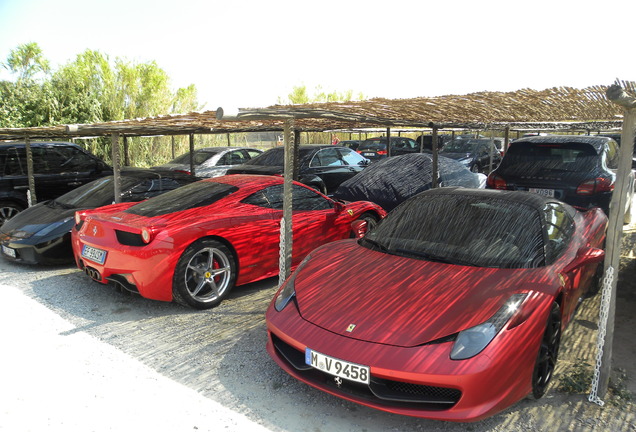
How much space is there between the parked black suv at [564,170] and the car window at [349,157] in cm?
448

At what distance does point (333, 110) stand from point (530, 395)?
2.85 m

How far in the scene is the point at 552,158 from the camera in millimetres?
6629

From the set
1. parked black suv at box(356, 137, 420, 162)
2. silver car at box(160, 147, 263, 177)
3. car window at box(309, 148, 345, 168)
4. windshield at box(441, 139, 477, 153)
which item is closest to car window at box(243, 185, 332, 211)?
car window at box(309, 148, 345, 168)

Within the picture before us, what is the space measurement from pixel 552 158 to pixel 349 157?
529 centimetres

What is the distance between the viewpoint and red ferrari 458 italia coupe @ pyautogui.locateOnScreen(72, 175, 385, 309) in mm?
4238

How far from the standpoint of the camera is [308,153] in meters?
10.3

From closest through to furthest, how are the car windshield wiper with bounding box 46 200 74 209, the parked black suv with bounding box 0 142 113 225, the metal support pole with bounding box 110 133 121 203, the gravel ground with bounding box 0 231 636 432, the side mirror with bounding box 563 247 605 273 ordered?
the gravel ground with bounding box 0 231 636 432 → the side mirror with bounding box 563 247 605 273 → the car windshield wiper with bounding box 46 200 74 209 → the metal support pole with bounding box 110 133 121 203 → the parked black suv with bounding box 0 142 113 225

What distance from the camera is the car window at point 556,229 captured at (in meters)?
3.29

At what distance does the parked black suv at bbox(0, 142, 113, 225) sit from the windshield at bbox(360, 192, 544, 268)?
6796 millimetres

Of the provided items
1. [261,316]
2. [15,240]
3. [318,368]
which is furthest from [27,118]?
[318,368]

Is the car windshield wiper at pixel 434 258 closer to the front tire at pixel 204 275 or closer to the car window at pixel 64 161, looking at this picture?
the front tire at pixel 204 275

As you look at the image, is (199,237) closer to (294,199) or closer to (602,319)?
(294,199)

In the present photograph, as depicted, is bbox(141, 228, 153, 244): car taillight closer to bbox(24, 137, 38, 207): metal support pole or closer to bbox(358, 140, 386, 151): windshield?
bbox(24, 137, 38, 207): metal support pole

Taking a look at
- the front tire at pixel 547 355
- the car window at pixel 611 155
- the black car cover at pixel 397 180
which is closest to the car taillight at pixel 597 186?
the car window at pixel 611 155
